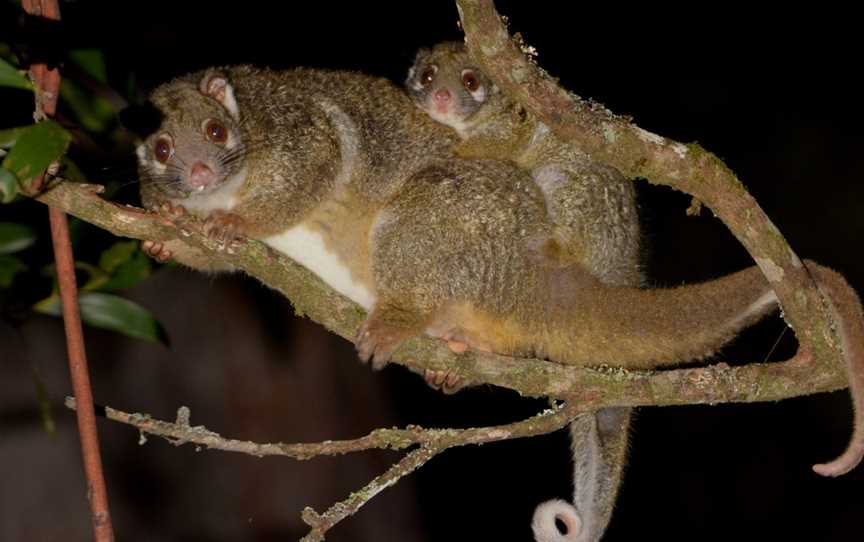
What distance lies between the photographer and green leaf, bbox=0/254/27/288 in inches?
157

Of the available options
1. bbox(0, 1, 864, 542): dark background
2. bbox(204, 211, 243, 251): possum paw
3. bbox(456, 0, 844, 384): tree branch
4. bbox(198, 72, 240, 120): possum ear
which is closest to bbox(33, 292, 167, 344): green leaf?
bbox(204, 211, 243, 251): possum paw

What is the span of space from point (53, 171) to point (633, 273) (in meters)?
2.48

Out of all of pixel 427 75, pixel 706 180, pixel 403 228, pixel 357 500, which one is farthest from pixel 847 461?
pixel 427 75

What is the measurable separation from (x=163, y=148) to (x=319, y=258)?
0.85 meters

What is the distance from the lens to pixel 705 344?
12.6ft

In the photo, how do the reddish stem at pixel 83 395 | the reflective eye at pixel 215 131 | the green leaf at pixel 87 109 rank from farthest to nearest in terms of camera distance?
the green leaf at pixel 87 109, the reflective eye at pixel 215 131, the reddish stem at pixel 83 395

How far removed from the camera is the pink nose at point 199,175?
164 inches

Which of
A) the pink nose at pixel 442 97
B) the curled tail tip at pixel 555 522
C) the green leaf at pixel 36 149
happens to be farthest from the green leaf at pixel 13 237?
the curled tail tip at pixel 555 522

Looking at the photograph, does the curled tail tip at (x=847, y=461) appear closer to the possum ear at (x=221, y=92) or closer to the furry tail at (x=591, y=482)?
the furry tail at (x=591, y=482)

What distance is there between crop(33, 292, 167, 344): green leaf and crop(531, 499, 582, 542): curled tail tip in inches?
72.1

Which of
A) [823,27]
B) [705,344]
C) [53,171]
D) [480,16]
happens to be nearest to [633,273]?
[705,344]

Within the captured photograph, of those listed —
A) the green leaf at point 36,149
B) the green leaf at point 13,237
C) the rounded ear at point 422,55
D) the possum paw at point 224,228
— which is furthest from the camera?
the rounded ear at point 422,55

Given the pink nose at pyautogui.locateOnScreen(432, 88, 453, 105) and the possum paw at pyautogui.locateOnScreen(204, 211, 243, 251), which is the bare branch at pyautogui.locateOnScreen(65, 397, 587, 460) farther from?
the pink nose at pyautogui.locateOnScreen(432, 88, 453, 105)

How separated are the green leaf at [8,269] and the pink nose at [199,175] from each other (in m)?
0.78
